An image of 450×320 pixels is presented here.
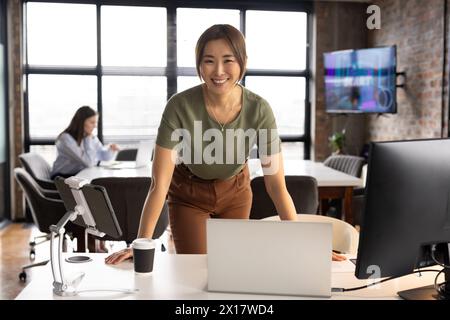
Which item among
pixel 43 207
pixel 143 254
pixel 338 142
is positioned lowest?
pixel 43 207

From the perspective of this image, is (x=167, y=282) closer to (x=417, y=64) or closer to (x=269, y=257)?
(x=269, y=257)

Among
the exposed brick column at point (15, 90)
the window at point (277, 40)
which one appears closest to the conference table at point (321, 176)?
the exposed brick column at point (15, 90)

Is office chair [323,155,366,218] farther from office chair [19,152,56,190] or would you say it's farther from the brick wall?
office chair [19,152,56,190]

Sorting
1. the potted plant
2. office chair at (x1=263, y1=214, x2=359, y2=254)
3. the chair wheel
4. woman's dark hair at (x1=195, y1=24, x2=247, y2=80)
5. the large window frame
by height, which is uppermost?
the large window frame

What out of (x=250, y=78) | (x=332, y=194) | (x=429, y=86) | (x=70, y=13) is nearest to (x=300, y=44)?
(x=250, y=78)

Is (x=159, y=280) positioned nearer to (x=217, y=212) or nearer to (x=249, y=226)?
(x=249, y=226)

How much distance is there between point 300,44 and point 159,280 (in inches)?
229

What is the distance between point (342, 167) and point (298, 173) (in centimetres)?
61

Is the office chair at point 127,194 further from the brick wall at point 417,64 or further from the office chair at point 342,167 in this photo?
the brick wall at point 417,64

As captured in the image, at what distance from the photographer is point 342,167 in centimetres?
483

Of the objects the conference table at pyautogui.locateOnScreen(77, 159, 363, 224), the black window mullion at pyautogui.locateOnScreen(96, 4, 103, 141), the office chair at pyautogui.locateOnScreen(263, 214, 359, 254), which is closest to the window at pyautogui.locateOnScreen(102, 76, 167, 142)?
the black window mullion at pyautogui.locateOnScreen(96, 4, 103, 141)

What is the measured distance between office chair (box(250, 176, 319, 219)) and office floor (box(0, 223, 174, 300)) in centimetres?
166

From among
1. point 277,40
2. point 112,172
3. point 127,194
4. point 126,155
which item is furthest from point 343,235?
point 277,40

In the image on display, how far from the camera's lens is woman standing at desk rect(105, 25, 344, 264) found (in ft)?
6.04
